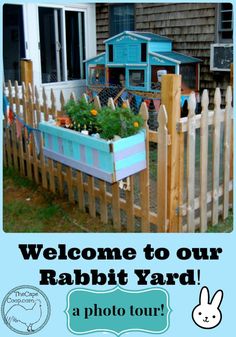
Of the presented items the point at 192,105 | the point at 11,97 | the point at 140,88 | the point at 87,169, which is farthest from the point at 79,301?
the point at 140,88

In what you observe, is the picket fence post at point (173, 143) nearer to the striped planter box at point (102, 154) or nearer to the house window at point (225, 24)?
the striped planter box at point (102, 154)

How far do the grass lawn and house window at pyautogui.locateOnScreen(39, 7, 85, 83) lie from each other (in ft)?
13.5

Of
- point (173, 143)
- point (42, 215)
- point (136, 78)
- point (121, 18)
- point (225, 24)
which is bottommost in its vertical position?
point (42, 215)

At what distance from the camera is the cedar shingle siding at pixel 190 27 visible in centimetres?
661

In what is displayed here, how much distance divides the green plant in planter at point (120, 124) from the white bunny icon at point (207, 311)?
1.08 meters

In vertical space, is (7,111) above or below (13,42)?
below

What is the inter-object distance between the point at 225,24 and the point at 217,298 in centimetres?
555

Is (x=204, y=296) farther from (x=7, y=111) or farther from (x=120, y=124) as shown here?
(x=7, y=111)

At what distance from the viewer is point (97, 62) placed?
7.55m

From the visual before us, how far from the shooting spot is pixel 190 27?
683 centimetres

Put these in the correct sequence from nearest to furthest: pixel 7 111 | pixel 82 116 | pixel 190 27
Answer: pixel 82 116 < pixel 7 111 < pixel 190 27

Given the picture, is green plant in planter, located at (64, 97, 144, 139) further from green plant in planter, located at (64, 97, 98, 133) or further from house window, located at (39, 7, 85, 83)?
house window, located at (39, 7, 85, 83)

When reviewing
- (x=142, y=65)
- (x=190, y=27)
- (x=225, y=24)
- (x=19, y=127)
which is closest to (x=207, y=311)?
(x=19, y=127)

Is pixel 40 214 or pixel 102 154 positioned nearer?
pixel 102 154
